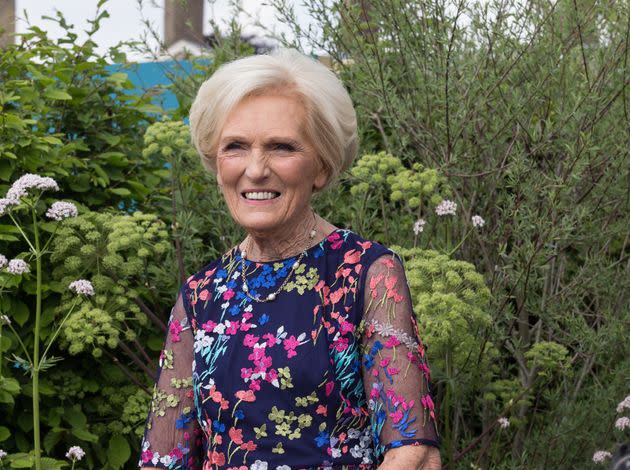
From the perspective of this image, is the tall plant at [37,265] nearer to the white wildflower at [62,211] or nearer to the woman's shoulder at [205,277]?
the white wildflower at [62,211]

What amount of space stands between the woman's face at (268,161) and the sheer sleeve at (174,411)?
39 cm

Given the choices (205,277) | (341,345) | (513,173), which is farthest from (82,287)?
(513,173)

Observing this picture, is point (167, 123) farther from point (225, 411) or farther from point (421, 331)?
point (225, 411)

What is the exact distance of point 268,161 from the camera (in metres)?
2.43

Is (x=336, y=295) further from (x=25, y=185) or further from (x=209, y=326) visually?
(x=25, y=185)

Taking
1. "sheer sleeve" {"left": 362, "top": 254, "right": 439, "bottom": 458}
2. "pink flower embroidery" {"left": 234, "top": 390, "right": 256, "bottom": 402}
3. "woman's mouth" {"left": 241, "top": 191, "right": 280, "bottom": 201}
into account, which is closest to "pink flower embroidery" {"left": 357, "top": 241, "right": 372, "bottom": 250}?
"sheer sleeve" {"left": 362, "top": 254, "right": 439, "bottom": 458}

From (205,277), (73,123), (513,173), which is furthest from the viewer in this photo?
(73,123)

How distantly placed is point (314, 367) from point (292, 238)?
14.5 inches

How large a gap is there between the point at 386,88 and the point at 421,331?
3.84ft

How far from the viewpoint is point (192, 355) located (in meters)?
2.62

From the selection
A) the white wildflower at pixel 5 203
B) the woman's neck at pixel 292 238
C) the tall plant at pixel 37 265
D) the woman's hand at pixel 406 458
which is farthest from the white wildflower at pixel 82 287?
the woman's hand at pixel 406 458

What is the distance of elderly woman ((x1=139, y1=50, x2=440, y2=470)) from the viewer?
2.31 meters

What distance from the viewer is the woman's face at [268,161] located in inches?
95.6

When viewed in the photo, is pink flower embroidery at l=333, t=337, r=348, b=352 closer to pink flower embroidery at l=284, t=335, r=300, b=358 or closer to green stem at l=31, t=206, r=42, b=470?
pink flower embroidery at l=284, t=335, r=300, b=358
